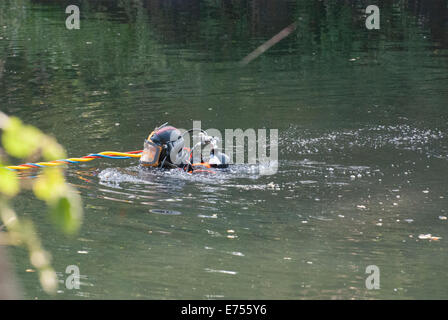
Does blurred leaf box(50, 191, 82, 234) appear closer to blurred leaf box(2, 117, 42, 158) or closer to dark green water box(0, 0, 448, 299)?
blurred leaf box(2, 117, 42, 158)

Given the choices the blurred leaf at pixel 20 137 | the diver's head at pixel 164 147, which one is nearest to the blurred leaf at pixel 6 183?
the blurred leaf at pixel 20 137

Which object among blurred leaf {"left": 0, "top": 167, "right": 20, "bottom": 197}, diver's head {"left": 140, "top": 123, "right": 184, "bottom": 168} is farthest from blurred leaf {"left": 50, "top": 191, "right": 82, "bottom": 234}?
diver's head {"left": 140, "top": 123, "right": 184, "bottom": 168}

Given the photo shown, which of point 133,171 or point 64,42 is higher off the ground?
point 64,42

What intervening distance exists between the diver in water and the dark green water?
24cm

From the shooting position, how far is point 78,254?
272 inches

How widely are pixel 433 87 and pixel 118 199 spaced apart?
9.35 meters

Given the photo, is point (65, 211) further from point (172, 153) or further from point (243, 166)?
point (243, 166)

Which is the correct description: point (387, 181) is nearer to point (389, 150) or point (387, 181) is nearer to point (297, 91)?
point (389, 150)

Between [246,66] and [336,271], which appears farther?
[246,66]

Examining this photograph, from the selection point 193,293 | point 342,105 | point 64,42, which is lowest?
point 193,293

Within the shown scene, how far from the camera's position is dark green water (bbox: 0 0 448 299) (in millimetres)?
6430

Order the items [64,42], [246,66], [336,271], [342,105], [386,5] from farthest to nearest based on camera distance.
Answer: [386,5] < [64,42] < [246,66] < [342,105] < [336,271]

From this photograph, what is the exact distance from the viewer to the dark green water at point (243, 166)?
6430 millimetres

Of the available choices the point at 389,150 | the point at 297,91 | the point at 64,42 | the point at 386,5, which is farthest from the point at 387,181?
the point at 386,5
